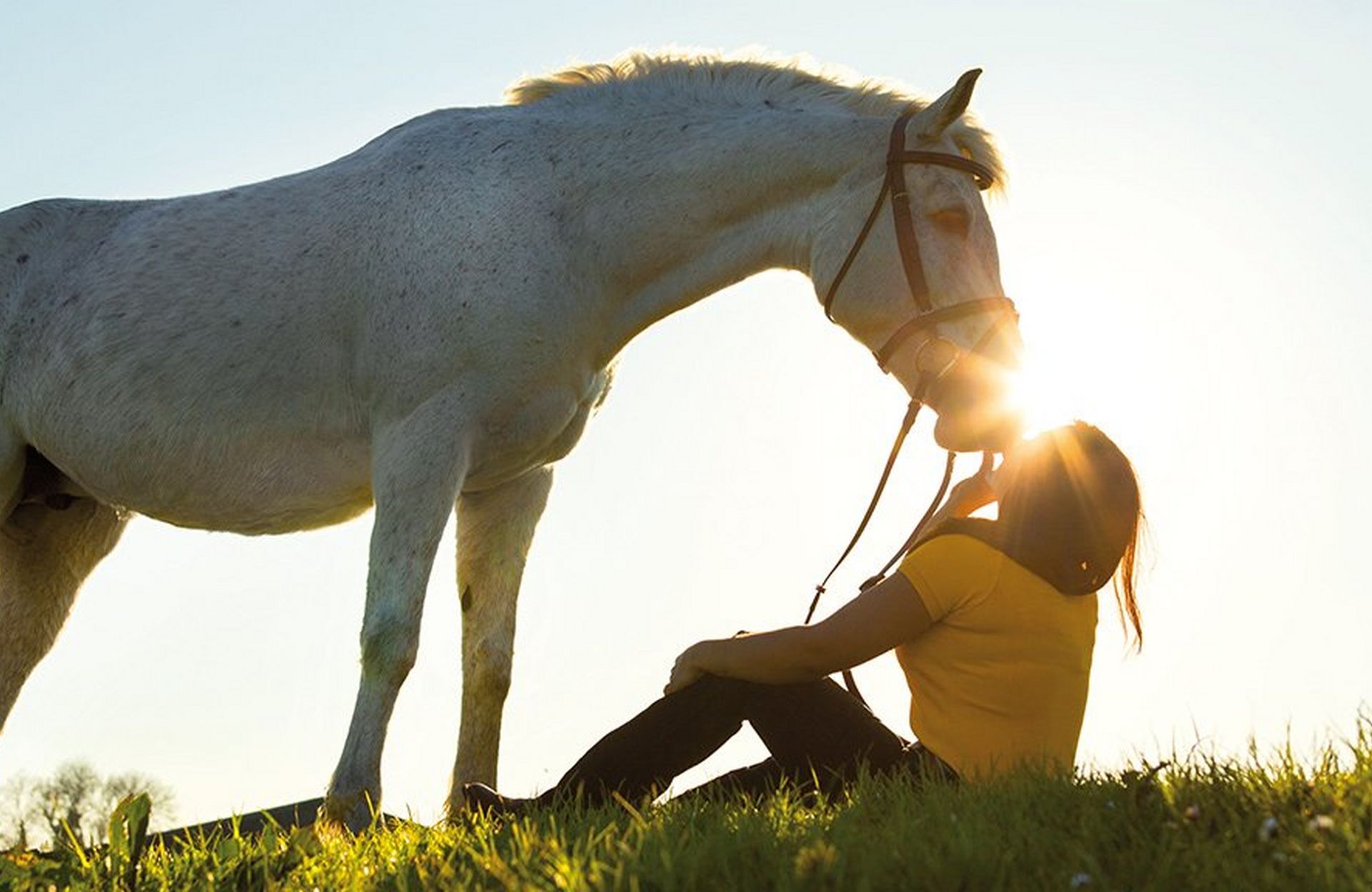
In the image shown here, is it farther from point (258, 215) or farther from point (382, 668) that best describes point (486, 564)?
point (258, 215)

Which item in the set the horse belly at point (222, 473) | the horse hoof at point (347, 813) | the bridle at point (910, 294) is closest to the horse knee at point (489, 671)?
the horse belly at point (222, 473)

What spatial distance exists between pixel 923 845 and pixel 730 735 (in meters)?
1.56

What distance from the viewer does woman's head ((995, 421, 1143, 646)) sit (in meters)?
3.72

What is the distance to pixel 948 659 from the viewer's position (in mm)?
3842

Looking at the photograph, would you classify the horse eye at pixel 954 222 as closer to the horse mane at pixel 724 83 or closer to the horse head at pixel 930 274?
the horse head at pixel 930 274

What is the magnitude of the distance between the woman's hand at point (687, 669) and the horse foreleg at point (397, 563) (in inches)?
58.4

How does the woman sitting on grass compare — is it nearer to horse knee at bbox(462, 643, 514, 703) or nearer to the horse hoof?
the horse hoof

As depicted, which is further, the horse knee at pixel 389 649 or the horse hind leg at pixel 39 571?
the horse hind leg at pixel 39 571

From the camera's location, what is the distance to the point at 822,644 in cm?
389

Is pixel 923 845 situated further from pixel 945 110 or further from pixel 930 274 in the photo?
pixel 945 110

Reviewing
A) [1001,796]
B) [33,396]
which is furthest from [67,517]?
[1001,796]

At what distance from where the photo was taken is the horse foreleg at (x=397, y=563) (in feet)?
17.1

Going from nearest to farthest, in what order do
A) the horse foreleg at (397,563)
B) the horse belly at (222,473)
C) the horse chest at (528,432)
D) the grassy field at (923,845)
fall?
the grassy field at (923,845)
the horse foreleg at (397,563)
the horse chest at (528,432)
the horse belly at (222,473)

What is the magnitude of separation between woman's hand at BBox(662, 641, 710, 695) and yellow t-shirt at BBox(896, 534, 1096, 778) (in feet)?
2.10
